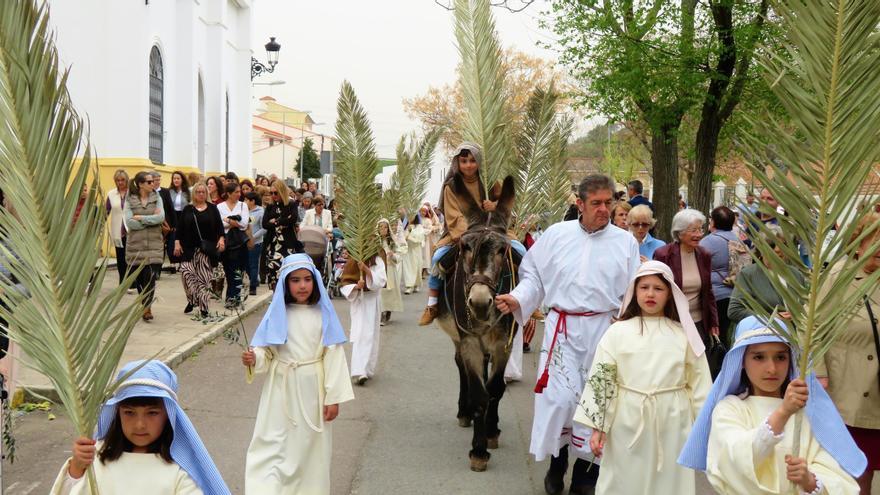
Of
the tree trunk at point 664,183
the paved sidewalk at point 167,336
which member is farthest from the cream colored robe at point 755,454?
the tree trunk at point 664,183

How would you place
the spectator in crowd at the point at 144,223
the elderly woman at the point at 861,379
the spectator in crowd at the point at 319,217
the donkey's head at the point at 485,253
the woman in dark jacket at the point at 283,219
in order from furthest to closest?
the spectator in crowd at the point at 319,217
the woman in dark jacket at the point at 283,219
the spectator in crowd at the point at 144,223
the donkey's head at the point at 485,253
the elderly woman at the point at 861,379

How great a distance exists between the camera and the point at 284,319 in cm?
589

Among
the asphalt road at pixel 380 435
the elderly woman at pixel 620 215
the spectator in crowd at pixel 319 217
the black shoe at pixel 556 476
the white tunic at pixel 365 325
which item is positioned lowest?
the asphalt road at pixel 380 435

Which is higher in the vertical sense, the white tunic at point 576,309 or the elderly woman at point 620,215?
the elderly woman at point 620,215

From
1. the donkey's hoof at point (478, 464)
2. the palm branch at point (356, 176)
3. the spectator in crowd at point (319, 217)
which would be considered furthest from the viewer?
the spectator in crowd at point (319, 217)

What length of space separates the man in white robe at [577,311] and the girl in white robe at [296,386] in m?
1.40

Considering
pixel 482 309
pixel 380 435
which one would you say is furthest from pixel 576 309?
pixel 380 435

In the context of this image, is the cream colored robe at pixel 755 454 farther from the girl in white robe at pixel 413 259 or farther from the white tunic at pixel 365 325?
the girl in white robe at pixel 413 259

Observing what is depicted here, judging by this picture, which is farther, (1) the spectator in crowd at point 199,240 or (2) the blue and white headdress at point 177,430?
(1) the spectator in crowd at point 199,240

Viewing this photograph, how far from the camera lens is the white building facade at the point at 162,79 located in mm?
20891

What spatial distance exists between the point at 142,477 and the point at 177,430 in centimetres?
23

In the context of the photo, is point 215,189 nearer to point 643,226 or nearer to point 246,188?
point 246,188

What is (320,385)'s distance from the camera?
5965 millimetres

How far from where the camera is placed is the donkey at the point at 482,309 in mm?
6906
